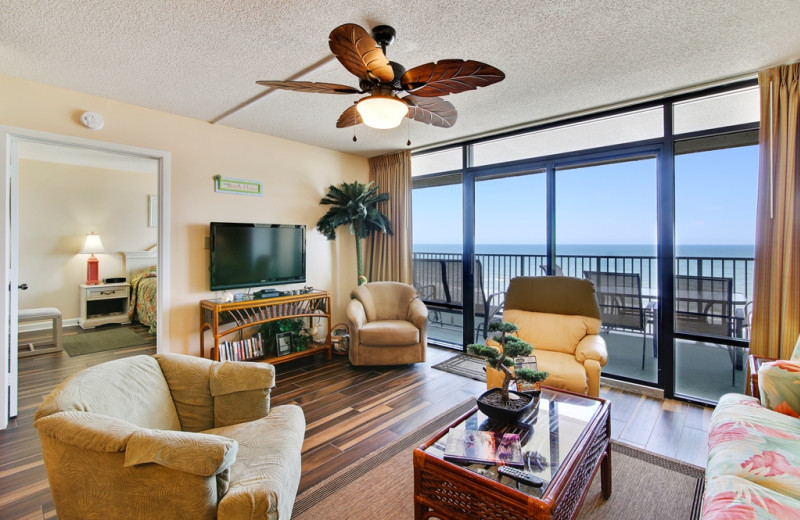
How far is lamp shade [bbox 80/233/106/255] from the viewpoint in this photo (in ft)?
19.0

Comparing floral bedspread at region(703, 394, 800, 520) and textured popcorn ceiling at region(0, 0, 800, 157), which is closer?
floral bedspread at region(703, 394, 800, 520)

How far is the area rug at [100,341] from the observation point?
446 cm

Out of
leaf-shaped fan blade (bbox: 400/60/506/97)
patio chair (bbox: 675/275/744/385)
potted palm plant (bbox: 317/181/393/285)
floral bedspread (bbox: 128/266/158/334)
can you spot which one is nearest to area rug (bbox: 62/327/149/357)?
floral bedspread (bbox: 128/266/158/334)

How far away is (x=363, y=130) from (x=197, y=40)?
6.05 ft

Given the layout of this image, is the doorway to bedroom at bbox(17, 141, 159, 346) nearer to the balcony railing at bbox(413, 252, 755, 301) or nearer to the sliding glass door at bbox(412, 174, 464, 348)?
the sliding glass door at bbox(412, 174, 464, 348)

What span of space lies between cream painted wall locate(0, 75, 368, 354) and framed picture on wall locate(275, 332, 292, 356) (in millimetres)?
758

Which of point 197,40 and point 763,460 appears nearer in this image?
point 763,460

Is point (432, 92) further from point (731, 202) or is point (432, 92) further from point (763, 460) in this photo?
point (731, 202)

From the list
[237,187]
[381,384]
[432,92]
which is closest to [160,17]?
[432,92]

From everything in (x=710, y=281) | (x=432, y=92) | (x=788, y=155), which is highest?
(x=432, y=92)

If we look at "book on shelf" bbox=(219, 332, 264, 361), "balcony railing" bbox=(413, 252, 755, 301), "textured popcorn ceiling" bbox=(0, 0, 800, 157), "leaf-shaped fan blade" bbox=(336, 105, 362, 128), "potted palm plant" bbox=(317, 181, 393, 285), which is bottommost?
"book on shelf" bbox=(219, 332, 264, 361)

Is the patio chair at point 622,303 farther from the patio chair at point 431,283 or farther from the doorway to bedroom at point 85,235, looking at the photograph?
the doorway to bedroom at point 85,235

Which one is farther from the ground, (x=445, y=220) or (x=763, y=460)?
(x=445, y=220)

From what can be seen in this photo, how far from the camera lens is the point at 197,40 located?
218cm
